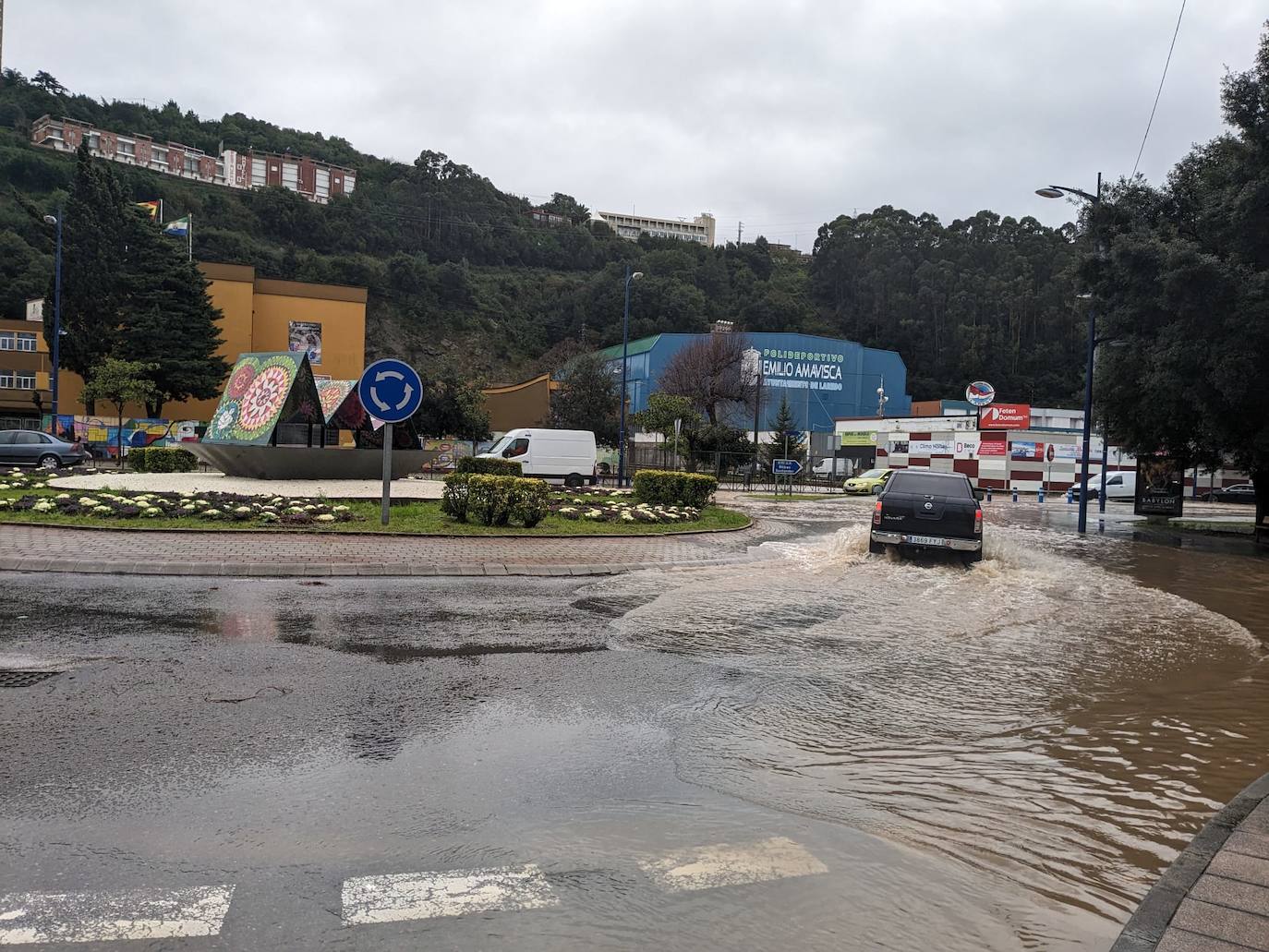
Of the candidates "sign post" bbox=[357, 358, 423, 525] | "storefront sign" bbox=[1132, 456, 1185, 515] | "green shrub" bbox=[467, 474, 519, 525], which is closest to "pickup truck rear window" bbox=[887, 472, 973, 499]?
"green shrub" bbox=[467, 474, 519, 525]

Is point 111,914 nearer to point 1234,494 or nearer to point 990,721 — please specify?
point 990,721

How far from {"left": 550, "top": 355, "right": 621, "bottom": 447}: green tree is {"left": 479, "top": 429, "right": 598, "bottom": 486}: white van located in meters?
22.3

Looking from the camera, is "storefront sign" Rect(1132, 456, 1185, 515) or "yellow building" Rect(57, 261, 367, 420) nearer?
"storefront sign" Rect(1132, 456, 1185, 515)

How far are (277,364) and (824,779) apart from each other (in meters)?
21.5

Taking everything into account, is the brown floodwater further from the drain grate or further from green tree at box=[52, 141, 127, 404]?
green tree at box=[52, 141, 127, 404]

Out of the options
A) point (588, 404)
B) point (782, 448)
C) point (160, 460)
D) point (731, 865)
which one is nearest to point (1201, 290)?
point (731, 865)

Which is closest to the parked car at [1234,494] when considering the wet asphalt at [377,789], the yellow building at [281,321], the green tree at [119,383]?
the wet asphalt at [377,789]

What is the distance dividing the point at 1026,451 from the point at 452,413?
3471 cm

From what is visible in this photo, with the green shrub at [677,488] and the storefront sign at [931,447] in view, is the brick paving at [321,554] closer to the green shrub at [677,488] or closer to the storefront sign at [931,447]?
the green shrub at [677,488]

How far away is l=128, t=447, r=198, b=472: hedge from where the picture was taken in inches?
999

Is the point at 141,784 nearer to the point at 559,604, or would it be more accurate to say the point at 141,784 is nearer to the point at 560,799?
the point at 560,799

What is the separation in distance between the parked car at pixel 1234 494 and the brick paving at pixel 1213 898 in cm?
5448

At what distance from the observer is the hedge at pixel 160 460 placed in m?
25.4

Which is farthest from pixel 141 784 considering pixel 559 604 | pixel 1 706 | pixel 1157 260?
pixel 1157 260
